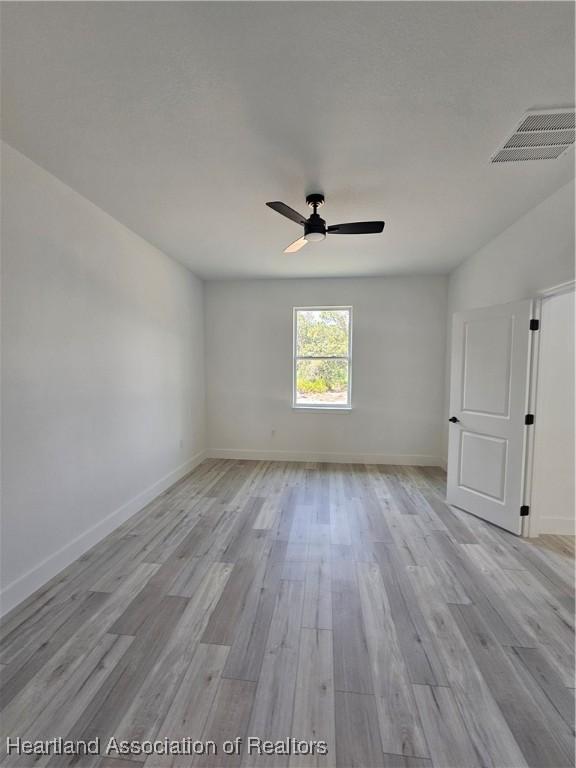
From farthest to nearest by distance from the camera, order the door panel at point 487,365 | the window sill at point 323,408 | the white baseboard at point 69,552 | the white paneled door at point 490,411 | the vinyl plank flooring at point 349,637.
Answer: the window sill at point 323,408, the door panel at point 487,365, the white paneled door at point 490,411, the white baseboard at point 69,552, the vinyl plank flooring at point 349,637

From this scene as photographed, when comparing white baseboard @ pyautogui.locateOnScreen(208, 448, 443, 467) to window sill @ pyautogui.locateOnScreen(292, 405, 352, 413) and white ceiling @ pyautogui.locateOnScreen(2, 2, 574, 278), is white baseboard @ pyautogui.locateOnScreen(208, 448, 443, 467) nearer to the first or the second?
window sill @ pyautogui.locateOnScreen(292, 405, 352, 413)

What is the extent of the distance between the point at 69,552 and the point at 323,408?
11.5 ft

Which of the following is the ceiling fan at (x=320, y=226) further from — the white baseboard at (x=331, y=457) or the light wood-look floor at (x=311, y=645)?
the white baseboard at (x=331, y=457)

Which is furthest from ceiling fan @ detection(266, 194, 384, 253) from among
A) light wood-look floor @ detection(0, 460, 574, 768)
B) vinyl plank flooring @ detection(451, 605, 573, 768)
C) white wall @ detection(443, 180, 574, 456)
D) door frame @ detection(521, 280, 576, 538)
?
vinyl plank flooring @ detection(451, 605, 573, 768)

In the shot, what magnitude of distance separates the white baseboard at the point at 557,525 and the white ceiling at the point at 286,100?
269cm

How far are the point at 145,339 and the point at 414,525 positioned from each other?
3.28 m

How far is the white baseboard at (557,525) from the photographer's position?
294cm

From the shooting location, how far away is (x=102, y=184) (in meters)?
2.39

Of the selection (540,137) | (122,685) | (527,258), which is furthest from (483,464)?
(122,685)

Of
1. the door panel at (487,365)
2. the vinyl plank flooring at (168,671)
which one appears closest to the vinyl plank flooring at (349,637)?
the vinyl plank flooring at (168,671)

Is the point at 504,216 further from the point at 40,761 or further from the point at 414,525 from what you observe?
the point at 40,761

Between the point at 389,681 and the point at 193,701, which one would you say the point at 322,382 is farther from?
the point at 193,701

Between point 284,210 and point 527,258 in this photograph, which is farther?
point 527,258

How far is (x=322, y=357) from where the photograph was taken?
5.08 meters
